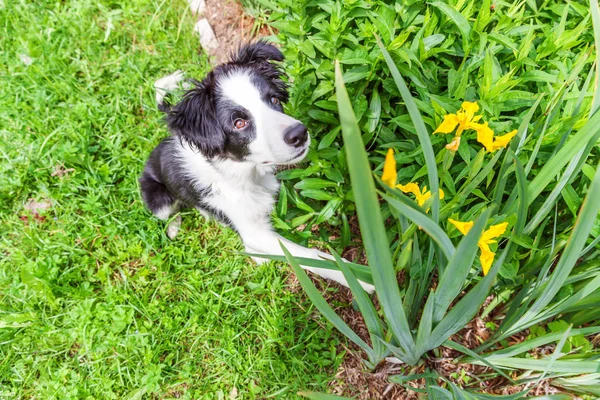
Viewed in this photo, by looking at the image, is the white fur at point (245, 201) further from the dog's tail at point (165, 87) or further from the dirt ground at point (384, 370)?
the dog's tail at point (165, 87)

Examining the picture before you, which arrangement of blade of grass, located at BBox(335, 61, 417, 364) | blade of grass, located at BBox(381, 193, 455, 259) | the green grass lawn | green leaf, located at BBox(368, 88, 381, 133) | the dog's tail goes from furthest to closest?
the dog's tail → the green grass lawn → green leaf, located at BBox(368, 88, 381, 133) → blade of grass, located at BBox(381, 193, 455, 259) → blade of grass, located at BBox(335, 61, 417, 364)

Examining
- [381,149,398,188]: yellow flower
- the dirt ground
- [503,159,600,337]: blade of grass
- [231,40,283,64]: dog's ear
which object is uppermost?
[381,149,398,188]: yellow flower

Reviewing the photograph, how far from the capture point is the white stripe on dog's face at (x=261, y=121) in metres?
1.88

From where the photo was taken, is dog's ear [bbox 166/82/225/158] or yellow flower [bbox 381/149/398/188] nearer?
yellow flower [bbox 381/149/398/188]

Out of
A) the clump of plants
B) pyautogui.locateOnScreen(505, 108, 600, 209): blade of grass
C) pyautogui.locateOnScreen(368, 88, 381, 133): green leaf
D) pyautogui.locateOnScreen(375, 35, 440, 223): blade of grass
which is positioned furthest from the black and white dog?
pyautogui.locateOnScreen(505, 108, 600, 209): blade of grass

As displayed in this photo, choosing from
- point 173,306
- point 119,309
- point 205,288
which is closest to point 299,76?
point 205,288

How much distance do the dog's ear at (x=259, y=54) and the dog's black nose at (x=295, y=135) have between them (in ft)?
1.66

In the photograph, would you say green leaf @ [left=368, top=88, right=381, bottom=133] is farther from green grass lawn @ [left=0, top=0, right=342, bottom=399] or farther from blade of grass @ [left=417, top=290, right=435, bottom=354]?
green grass lawn @ [left=0, top=0, right=342, bottom=399]

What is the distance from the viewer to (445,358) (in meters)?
2.11

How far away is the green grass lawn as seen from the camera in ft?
7.86

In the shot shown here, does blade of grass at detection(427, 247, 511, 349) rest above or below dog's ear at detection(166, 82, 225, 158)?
below

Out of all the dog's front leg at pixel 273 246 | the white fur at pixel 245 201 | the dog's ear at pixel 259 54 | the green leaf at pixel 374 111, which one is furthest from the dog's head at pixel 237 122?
the dog's front leg at pixel 273 246

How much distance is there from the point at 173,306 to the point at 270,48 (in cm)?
166

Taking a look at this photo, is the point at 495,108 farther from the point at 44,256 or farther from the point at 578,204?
the point at 44,256
